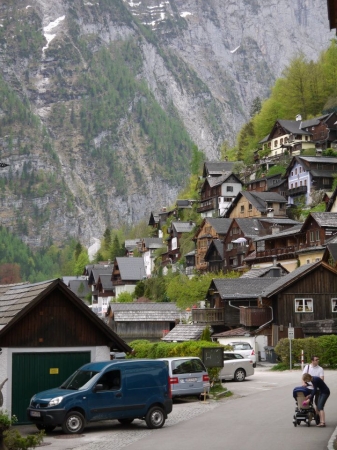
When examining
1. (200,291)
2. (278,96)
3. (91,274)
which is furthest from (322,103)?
(200,291)

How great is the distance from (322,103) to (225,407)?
396 ft

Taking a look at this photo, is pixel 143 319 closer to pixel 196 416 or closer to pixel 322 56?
pixel 196 416

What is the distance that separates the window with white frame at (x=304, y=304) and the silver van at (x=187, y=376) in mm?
26937

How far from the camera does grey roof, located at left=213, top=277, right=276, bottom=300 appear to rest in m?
67.1

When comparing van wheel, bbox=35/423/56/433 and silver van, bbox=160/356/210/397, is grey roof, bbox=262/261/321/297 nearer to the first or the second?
silver van, bbox=160/356/210/397

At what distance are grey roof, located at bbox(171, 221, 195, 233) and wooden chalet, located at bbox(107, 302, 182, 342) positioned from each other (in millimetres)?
42941

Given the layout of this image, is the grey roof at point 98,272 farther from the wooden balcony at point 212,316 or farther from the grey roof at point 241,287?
the grey roof at point 241,287

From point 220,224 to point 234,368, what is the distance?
63.5m

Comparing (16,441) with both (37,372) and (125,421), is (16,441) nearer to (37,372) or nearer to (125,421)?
(37,372)

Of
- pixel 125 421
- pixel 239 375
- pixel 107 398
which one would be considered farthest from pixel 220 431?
pixel 239 375

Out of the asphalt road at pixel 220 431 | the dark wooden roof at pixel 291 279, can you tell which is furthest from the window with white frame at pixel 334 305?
the asphalt road at pixel 220 431

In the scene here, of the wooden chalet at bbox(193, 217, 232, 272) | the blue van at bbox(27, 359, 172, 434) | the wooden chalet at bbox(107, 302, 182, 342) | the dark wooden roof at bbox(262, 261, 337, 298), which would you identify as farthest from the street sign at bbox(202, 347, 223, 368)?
the wooden chalet at bbox(193, 217, 232, 272)

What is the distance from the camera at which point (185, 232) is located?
4985 inches

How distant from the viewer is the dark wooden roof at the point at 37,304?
2752 cm
